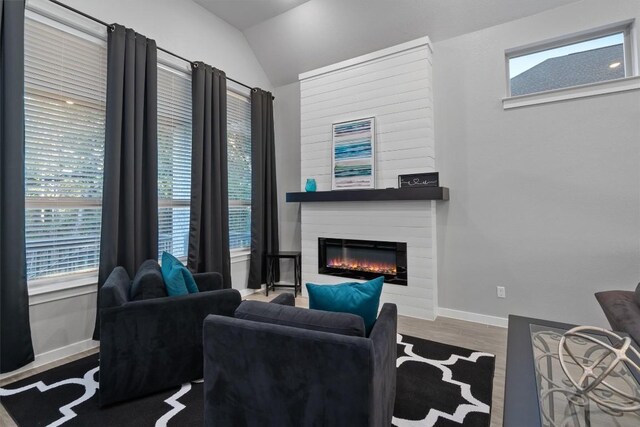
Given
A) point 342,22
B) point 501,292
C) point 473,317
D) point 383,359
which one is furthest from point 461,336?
point 342,22

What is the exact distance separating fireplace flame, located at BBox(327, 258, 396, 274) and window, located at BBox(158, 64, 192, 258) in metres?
1.85

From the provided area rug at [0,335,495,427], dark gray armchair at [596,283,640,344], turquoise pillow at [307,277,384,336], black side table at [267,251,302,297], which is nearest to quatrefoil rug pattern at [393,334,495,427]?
area rug at [0,335,495,427]

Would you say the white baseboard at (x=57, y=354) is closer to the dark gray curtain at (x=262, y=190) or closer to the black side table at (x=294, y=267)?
the dark gray curtain at (x=262, y=190)

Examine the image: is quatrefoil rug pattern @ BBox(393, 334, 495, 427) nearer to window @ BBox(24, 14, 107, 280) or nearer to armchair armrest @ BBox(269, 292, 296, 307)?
armchair armrest @ BBox(269, 292, 296, 307)

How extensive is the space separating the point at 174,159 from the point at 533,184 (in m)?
3.78

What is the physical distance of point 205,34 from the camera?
3.68m

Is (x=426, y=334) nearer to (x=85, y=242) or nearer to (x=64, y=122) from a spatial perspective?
(x=85, y=242)

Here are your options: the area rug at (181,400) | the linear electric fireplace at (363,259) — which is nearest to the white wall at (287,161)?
the linear electric fireplace at (363,259)

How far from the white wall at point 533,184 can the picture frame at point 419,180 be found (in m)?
0.26

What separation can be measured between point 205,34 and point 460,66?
9.93 feet

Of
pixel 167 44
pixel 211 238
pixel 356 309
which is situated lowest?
pixel 356 309

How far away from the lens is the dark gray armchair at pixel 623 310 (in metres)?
1.74

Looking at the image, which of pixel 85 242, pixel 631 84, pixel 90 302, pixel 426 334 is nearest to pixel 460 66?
pixel 631 84

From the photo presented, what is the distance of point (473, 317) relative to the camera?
3.24 m
